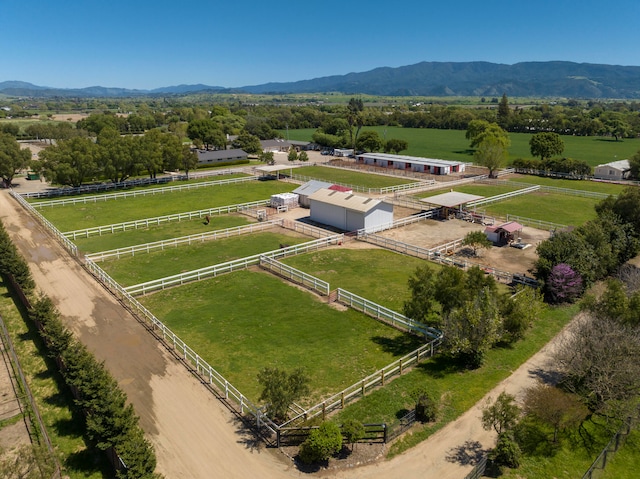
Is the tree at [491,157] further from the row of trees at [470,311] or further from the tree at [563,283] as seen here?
the row of trees at [470,311]

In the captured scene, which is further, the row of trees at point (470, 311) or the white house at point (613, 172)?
the white house at point (613, 172)

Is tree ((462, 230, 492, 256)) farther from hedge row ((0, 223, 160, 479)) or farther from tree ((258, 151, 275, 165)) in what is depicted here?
tree ((258, 151, 275, 165))

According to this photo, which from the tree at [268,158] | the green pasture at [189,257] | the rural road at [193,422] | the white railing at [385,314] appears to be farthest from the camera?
the tree at [268,158]

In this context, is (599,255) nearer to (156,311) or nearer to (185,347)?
(185,347)

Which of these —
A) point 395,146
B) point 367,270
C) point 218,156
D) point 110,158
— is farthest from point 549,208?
point 218,156

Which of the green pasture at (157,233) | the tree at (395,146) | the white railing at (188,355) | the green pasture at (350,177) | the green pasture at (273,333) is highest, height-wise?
the tree at (395,146)

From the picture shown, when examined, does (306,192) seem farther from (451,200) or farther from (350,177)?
(350,177)

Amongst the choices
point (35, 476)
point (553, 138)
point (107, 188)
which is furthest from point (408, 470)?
point (553, 138)

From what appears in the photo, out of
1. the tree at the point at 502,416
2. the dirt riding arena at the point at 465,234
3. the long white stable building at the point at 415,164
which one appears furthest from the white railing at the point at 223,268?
the long white stable building at the point at 415,164
